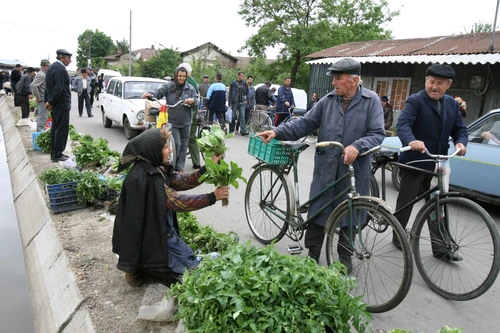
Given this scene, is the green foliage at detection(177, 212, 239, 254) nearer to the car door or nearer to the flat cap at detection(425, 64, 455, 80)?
the flat cap at detection(425, 64, 455, 80)

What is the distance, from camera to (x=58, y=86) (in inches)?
282

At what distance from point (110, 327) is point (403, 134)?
321 cm

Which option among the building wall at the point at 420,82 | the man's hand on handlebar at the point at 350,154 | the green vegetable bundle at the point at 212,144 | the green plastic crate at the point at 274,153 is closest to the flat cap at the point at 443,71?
the man's hand on handlebar at the point at 350,154

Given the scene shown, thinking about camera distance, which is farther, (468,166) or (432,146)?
(468,166)

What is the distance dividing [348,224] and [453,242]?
1.17m

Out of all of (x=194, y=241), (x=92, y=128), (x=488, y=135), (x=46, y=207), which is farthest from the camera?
(x=92, y=128)

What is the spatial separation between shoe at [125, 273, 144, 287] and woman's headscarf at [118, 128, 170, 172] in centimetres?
97

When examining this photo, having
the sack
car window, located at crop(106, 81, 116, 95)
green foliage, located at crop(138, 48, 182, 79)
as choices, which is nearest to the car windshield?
car window, located at crop(106, 81, 116, 95)

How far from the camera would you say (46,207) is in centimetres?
539

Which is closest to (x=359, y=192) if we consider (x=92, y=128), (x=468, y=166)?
(x=468, y=166)

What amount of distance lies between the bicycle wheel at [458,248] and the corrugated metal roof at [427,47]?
958 centimetres

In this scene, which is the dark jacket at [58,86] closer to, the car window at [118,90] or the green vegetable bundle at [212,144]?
the green vegetable bundle at [212,144]

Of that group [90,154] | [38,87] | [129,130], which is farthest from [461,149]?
[38,87]

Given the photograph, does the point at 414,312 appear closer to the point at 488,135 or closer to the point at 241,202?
the point at 241,202
